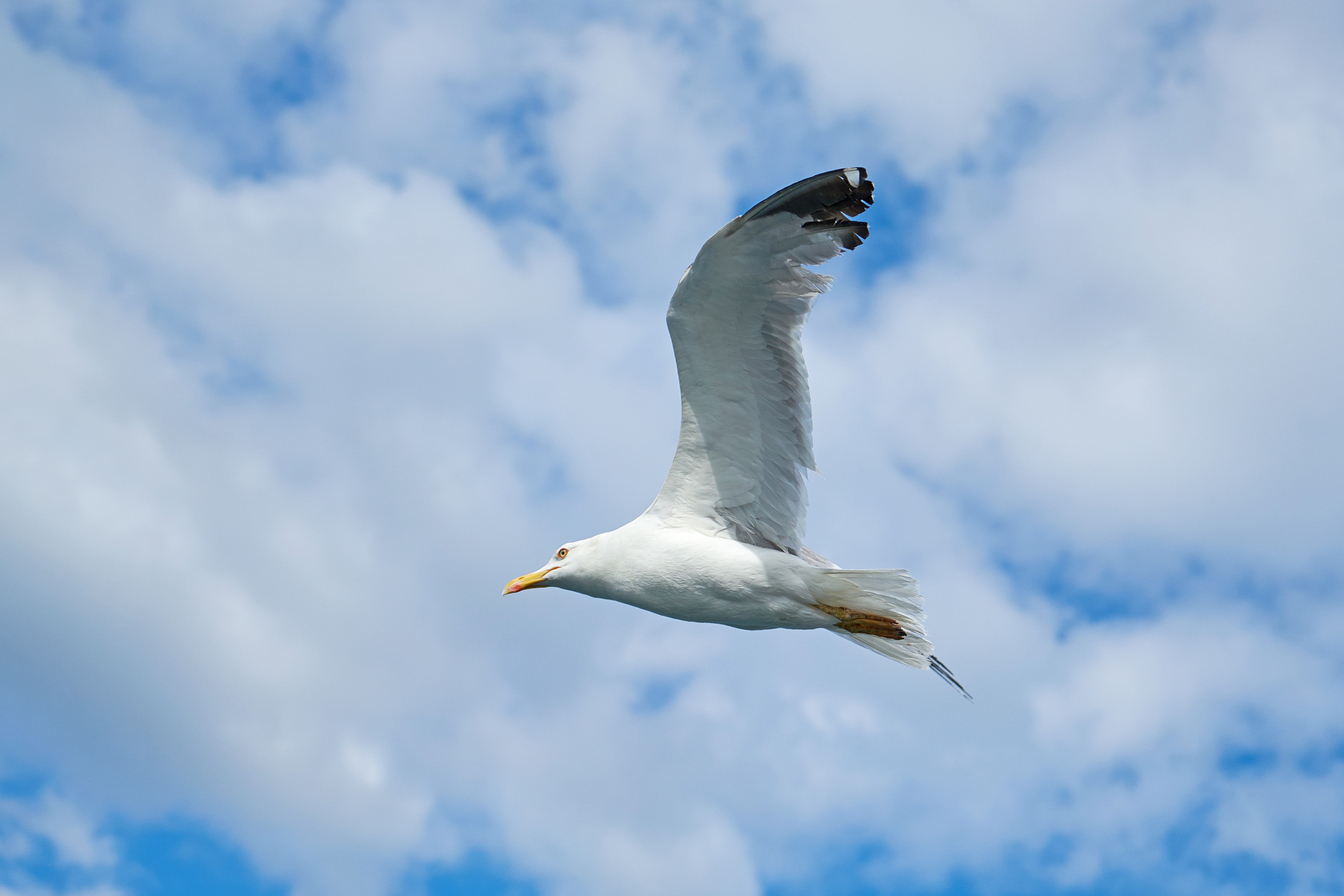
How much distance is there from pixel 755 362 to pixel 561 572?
117 inches

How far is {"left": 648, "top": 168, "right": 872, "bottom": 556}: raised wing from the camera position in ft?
33.7

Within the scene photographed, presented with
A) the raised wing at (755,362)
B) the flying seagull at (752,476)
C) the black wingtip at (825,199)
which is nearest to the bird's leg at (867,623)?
the flying seagull at (752,476)

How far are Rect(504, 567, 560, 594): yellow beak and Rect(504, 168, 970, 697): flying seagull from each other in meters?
0.02

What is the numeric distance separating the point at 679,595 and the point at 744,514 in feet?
3.42

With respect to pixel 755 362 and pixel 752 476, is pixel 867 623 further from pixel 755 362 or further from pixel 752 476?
pixel 755 362

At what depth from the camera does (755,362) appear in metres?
Answer: 11.2

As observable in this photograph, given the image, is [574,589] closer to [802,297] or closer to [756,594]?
[756,594]

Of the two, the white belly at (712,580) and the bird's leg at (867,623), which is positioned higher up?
the white belly at (712,580)

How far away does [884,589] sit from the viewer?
1134 centimetres

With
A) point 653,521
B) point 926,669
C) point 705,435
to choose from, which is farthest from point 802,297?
point 926,669

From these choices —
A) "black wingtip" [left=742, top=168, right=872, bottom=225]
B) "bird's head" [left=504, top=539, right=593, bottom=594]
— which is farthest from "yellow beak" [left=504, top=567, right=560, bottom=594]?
"black wingtip" [left=742, top=168, right=872, bottom=225]

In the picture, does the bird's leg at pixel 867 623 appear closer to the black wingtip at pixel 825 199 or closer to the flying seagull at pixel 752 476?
the flying seagull at pixel 752 476

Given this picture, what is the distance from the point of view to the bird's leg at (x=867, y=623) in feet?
37.3

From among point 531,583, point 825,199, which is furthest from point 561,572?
point 825,199
